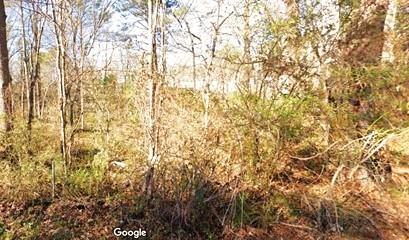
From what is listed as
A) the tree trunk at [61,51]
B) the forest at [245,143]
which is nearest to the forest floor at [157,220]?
the forest at [245,143]

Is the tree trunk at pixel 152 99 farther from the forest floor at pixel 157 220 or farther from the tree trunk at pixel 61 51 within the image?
the tree trunk at pixel 61 51

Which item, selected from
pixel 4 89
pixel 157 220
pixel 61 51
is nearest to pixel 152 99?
pixel 157 220

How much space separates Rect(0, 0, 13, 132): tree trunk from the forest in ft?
0.15

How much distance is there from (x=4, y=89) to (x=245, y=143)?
4.74 meters

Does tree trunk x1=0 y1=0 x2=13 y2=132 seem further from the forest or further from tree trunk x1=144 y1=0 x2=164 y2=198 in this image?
tree trunk x1=144 y1=0 x2=164 y2=198

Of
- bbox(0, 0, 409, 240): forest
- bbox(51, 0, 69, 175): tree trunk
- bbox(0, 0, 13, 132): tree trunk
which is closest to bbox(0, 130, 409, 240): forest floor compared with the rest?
bbox(0, 0, 409, 240): forest

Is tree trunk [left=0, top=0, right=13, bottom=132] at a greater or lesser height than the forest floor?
greater

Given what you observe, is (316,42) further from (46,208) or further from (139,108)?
(46,208)

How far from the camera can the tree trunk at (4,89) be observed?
5.68 m

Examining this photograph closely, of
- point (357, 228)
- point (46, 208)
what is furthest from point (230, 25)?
point (46, 208)

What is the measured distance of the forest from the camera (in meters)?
4.21

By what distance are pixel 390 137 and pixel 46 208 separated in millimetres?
4536

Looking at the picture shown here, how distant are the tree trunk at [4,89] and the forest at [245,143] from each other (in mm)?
47

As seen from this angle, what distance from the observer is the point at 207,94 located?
537 centimetres
